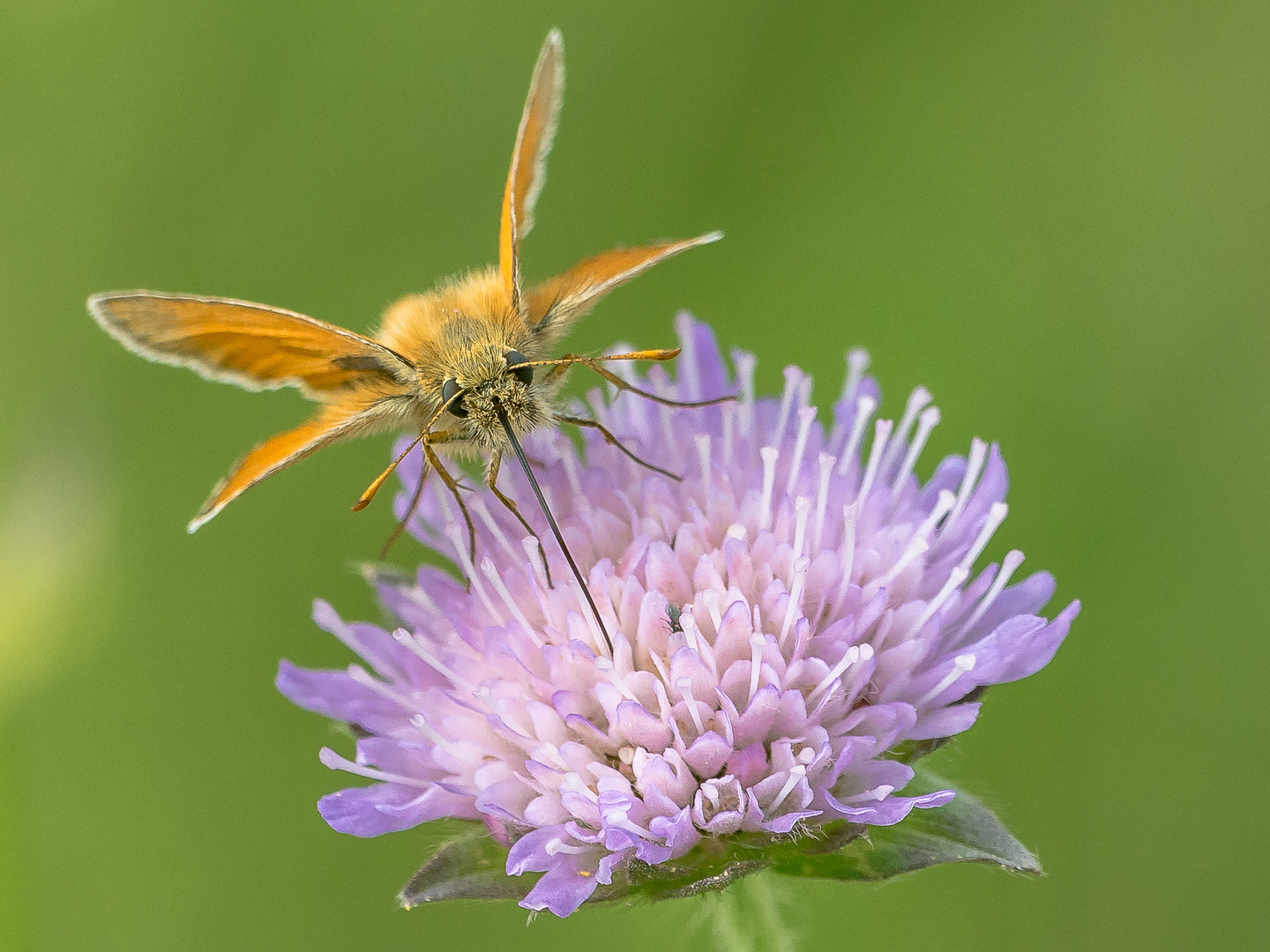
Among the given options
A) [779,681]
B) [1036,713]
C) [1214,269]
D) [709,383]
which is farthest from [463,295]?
[1214,269]

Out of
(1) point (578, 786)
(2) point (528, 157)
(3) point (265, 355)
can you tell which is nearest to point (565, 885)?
(1) point (578, 786)

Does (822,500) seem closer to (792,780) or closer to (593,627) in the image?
(593,627)

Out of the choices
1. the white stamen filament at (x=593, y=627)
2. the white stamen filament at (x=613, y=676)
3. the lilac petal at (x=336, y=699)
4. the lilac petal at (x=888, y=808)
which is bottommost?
the lilac petal at (x=888, y=808)

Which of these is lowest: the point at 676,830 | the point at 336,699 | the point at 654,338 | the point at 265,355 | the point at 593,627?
the point at 676,830

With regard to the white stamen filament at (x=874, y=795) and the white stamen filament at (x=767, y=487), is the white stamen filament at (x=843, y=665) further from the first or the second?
the white stamen filament at (x=767, y=487)

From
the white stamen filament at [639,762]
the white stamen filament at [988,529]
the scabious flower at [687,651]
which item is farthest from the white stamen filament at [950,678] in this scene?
the white stamen filament at [639,762]

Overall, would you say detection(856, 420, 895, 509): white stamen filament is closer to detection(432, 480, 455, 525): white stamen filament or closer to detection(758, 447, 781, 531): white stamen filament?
detection(758, 447, 781, 531): white stamen filament
